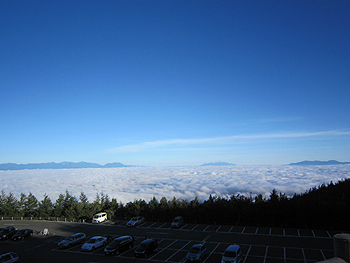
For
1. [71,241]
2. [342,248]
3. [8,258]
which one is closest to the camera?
[342,248]

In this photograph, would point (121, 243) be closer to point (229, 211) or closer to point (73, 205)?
point (229, 211)

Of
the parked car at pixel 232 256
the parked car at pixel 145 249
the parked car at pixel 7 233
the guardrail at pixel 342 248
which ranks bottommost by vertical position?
the parked car at pixel 7 233

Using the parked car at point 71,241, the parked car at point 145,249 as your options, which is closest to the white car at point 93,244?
the parked car at point 71,241

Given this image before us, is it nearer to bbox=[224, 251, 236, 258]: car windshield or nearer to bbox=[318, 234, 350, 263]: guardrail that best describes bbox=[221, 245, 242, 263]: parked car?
bbox=[224, 251, 236, 258]: car windshield

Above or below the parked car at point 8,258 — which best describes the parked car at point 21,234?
below

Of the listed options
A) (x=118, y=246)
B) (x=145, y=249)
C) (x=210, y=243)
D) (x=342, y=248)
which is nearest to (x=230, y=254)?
(x=210, y=243)

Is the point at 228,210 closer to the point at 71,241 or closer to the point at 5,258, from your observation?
the point at 71,241

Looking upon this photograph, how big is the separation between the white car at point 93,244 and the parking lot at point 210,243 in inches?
20.7

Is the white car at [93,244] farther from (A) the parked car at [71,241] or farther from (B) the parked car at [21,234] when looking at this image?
(B) the parked car at [21,234]

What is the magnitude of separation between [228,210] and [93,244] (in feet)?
74.2

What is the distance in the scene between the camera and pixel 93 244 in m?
28.0

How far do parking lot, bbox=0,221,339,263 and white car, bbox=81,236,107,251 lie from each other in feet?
1.72

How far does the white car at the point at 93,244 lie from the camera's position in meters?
Result: 27.7

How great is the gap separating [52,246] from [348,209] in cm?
4080
